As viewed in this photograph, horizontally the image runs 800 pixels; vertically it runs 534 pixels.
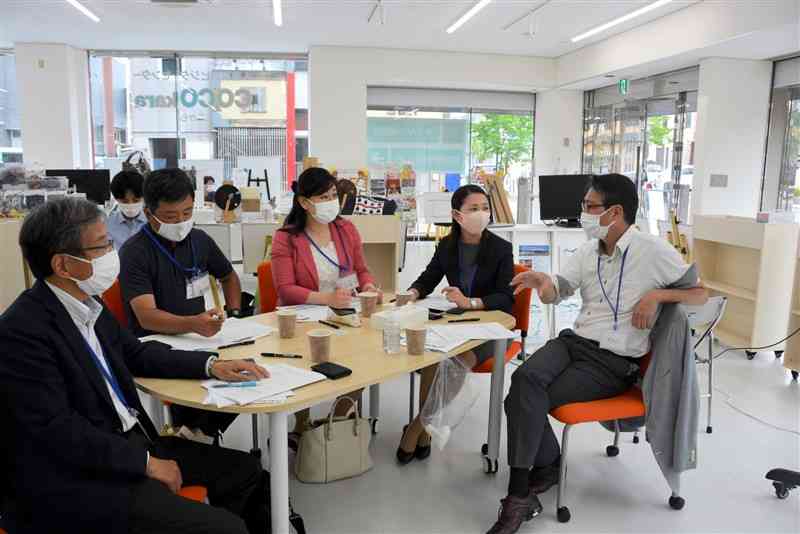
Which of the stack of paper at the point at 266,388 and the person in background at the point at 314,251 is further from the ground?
the person in background at the point at 314,251

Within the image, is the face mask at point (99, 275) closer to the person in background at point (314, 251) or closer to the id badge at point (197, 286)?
the id badge at point (197, 286)

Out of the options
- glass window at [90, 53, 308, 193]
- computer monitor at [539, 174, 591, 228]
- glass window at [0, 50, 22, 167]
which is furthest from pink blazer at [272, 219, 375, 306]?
glass window at [0, 50, 22, 167]

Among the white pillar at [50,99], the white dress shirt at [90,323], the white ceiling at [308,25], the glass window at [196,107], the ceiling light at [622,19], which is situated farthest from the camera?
the glass window at [196,107]

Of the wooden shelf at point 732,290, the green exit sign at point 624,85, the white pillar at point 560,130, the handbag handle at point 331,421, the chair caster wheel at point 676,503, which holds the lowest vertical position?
the chair caster wheel at point 676,503

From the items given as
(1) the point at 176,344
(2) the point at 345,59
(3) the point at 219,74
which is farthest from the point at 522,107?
(1) the point at 176,344

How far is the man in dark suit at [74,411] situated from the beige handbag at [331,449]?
35.5 inches

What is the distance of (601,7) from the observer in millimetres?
6715

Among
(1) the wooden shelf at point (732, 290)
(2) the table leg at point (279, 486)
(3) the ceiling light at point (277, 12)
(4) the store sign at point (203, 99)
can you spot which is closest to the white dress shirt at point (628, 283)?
(2) the table leg at point (279, 486)

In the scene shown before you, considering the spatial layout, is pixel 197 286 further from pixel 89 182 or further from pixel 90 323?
pixel 89 182

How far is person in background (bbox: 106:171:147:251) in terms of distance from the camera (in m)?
3.86

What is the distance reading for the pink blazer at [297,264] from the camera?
293cm

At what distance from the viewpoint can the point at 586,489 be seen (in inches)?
107

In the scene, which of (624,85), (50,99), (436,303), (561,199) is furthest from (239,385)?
(50,99)

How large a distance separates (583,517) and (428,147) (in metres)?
8.29
